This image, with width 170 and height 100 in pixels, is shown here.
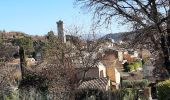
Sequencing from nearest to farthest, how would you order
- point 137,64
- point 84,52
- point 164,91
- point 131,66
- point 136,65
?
point 164,91, point 84,52, point 131,66, point 136,65, point 137,64

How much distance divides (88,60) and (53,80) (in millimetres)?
9024

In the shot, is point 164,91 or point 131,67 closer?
point 164,91

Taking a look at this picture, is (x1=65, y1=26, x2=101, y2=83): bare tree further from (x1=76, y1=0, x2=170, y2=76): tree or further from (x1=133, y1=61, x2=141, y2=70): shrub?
(x1=133, y1=61, x2=141, y2=70): shrub

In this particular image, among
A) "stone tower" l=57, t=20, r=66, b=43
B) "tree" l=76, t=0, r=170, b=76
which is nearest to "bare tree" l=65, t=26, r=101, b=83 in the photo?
"stone tower" l=57, t=20, r=66, b=43

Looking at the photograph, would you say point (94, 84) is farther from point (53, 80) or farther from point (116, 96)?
point (116, 96)

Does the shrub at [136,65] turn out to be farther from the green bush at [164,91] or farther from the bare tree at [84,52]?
the green bush at [164,91]

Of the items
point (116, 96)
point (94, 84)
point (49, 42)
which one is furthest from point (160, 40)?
point (49, 42)

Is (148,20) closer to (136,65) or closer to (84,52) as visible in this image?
(84,52)

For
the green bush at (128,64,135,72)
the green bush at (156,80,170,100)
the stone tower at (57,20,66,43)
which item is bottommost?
the green bush at (128,64,135,72)

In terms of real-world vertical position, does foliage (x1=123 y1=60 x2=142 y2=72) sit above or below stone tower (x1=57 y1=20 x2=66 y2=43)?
below

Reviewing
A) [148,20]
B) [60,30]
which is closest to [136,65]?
[60,30]

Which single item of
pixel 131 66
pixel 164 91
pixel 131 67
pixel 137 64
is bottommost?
pixel 131 67

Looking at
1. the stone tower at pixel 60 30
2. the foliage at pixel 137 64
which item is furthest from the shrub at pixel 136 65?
the stone tower at pixel 60 30

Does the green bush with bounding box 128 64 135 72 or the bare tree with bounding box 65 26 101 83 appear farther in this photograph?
the green bush with bounding box 128 64 135 72
